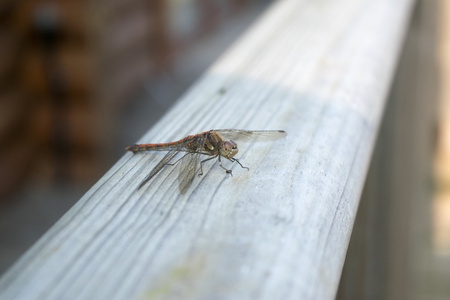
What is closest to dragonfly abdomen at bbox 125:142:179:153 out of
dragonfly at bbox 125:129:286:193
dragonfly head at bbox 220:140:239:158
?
dragonfly at bbox 125:129:286:193

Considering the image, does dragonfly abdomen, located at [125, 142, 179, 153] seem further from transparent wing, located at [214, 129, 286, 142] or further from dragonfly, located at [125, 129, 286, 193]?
transparent wing, located at [214, 129, 286, 142]

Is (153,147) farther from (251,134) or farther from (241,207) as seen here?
(241,207)

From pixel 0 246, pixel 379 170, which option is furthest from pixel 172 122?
pixel 0 246

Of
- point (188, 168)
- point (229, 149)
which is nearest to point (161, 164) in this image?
point (188, 168)

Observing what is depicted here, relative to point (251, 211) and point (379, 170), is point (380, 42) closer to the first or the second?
point (379, 170)

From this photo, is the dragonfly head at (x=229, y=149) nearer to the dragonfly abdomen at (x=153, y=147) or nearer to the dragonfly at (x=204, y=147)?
the dragonfly at (x=204, y=147)

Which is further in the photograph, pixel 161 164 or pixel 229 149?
pixel 229 149

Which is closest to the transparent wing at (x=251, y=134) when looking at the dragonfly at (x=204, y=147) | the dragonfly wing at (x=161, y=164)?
the dragonfly at (x=204, y=147)

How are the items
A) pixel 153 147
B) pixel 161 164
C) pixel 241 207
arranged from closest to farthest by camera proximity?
1. pixel 241 207
2. pixel 161 164
3. pixel 153 147
